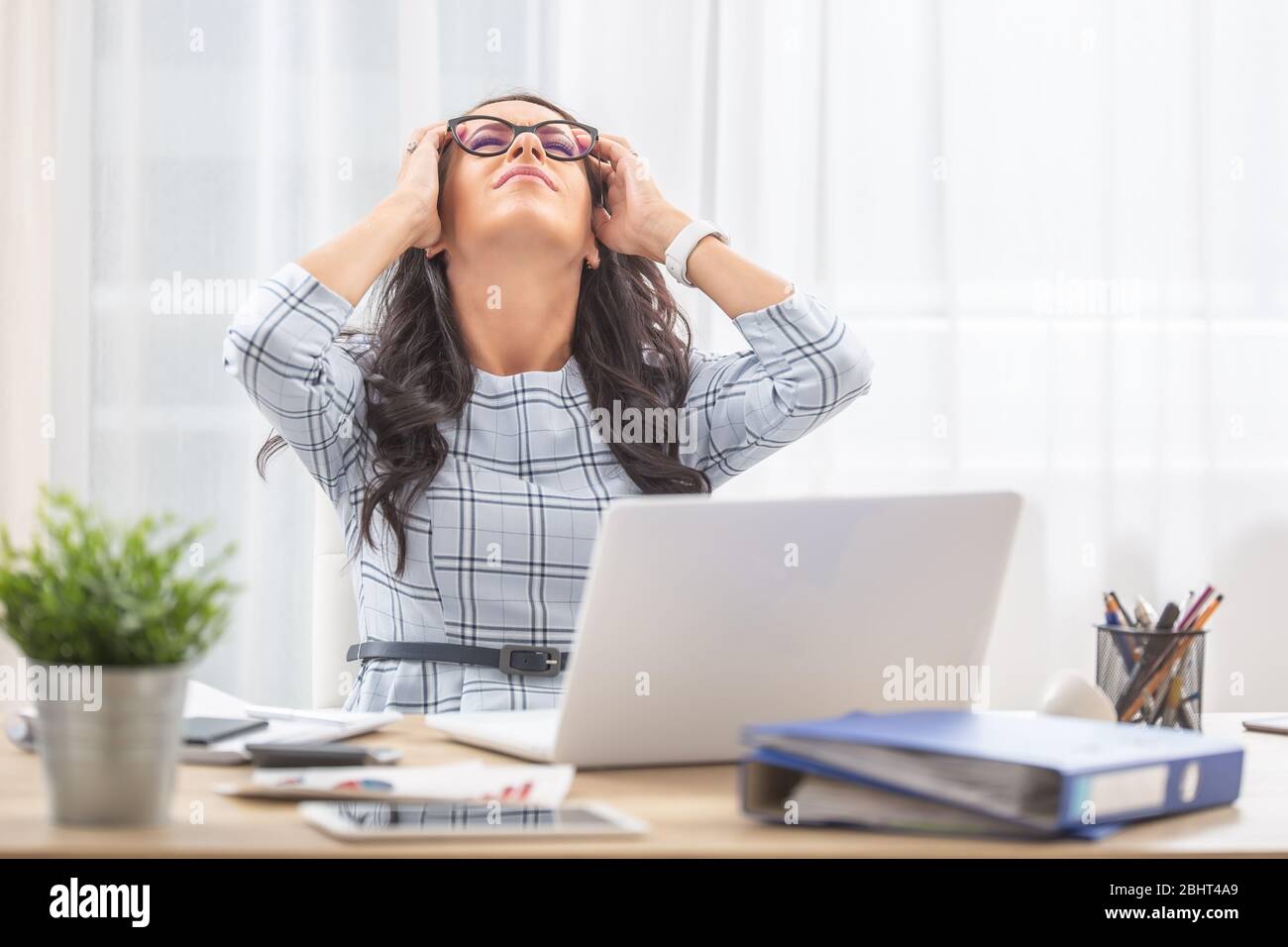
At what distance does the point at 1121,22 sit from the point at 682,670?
2.39 m

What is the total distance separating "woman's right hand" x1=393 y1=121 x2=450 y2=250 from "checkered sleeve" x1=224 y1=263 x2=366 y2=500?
0.52 ft

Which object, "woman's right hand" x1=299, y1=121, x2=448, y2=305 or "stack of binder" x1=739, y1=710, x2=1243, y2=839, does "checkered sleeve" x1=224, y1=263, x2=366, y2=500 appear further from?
"stack of binder" x1=739, y1=710, x2=1243, y2=839

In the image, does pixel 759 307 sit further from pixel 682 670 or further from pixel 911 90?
pixel 911 90

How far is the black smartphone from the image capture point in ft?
3.08

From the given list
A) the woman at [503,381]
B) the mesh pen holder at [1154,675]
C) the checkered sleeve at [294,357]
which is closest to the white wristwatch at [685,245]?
the woman at [503,381]

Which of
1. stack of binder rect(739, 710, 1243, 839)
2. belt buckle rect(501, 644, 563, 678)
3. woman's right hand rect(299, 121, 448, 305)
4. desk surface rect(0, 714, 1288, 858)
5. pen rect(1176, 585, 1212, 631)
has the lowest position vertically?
belt buckle rect(501, 644, 563, 678)

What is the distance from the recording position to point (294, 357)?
1463 millimetres

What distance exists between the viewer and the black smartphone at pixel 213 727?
938mm

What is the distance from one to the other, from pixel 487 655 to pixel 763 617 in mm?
655

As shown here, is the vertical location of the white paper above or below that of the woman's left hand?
below

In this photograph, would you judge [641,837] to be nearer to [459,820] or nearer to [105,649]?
[459,820]

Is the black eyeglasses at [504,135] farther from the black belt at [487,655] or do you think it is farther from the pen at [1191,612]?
the pen at [1191,612]

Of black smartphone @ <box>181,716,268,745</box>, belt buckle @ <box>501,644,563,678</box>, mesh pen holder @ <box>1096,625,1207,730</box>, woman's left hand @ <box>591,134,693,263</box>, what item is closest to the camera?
black smartphone @ <box>181,716,268,745</box>

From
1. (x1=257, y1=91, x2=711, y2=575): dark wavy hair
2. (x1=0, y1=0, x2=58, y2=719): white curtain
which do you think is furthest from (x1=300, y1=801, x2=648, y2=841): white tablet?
(x1=0, y1=0, x2=58, y2=719): white curtain
